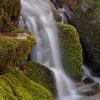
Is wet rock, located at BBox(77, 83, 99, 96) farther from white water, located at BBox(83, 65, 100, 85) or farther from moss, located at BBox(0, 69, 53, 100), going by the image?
moss, located at BBox(0, 69, 53, 100)

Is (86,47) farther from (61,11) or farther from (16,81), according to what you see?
(16,81)

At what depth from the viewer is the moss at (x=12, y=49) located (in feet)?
24.5

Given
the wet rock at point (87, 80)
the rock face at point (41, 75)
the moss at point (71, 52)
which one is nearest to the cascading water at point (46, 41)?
the moss at point (71, 52)

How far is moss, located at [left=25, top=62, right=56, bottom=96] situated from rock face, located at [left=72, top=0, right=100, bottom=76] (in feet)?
9.55

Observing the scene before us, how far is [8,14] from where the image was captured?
352 inches

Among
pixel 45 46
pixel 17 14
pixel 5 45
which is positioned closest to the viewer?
pixel 5 45

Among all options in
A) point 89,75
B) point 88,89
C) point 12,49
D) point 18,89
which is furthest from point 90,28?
point 18,89

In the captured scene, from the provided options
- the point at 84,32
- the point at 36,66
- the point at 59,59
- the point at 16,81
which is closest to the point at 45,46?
A: the point at 59,59

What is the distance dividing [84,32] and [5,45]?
513cm

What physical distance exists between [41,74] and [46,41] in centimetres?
154

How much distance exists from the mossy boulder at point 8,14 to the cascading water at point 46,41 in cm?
129

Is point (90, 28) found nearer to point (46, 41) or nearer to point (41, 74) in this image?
point (46, 41)

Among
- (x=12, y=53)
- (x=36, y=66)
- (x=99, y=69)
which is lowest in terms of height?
(x=99, y=69)

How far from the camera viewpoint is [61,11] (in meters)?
12.9
